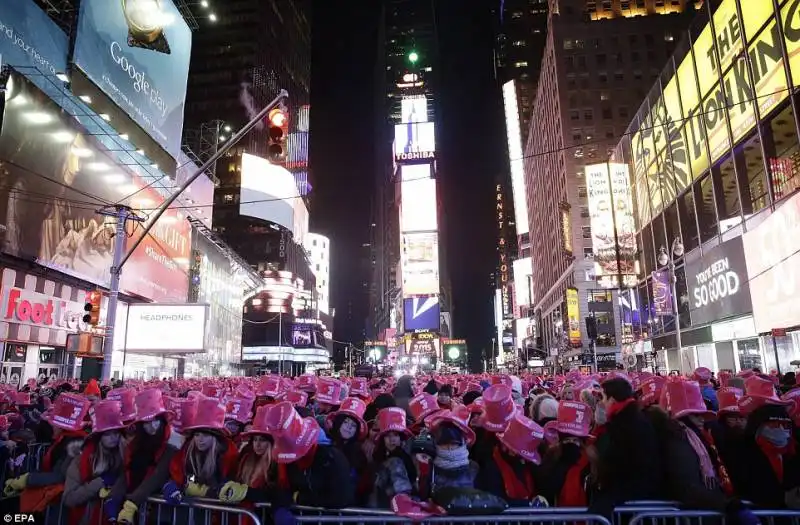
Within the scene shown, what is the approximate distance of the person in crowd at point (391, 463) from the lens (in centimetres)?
471

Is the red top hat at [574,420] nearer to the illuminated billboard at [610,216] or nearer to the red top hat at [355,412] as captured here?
the red top hat at [355,412]

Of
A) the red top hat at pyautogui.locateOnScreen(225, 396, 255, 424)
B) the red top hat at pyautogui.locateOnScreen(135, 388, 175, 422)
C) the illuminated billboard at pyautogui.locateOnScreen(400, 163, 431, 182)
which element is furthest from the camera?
the illuminated billboard at pyautogui.locateOnScreen(400, 163, 431, 182)

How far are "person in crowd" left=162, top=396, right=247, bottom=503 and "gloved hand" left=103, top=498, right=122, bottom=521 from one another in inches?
18.9

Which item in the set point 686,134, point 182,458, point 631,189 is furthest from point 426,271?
point 182,458

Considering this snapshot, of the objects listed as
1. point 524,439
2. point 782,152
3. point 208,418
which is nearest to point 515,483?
point 524,439

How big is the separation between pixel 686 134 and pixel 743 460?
3370 centimetres

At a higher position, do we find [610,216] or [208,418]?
[610,216]

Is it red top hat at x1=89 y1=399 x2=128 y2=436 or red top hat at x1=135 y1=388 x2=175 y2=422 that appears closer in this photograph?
red top hat at x1=89 y1=399 x2=128 y2=436

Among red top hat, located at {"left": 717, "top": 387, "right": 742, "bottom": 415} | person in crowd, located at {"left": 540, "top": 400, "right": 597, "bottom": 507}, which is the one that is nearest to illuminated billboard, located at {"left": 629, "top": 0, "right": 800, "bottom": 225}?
red top hat, located at {"left": 717, "top": 387, "right": 742, "bottom": 415}

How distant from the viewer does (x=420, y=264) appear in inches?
3971

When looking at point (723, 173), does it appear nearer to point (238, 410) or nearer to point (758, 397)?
point (758, 397)

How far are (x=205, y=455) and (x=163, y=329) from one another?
24011 mm

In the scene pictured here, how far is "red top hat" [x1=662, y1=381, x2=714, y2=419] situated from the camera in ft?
16.1

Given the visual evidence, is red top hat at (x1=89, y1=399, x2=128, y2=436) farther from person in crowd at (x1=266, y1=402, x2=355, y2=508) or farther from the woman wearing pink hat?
person in crowd at (x1=266, y1=402, x2=355, y2=508)
